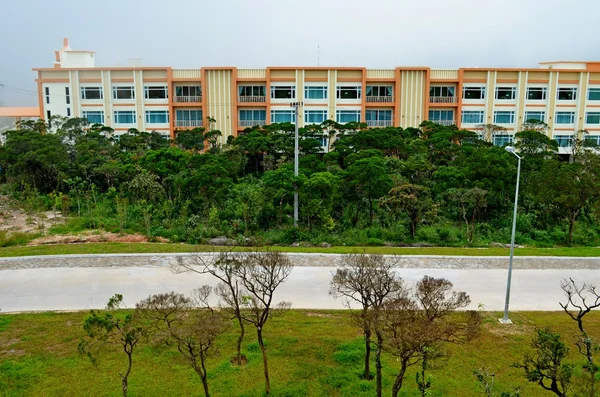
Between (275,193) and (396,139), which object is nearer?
(275,193)

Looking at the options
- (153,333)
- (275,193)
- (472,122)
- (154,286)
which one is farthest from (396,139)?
(153,333)

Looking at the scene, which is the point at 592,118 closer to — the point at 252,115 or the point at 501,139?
the point at 501,139

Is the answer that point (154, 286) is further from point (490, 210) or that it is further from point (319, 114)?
point (319, 114)

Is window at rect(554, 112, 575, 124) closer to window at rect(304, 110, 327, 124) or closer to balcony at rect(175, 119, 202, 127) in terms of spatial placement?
window at rect(304, 110, 327, 124)

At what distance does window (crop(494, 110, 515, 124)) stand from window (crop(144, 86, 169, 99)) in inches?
963

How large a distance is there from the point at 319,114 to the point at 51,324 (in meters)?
27.7

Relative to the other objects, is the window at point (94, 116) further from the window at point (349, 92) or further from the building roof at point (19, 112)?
the window at point (349, 92)

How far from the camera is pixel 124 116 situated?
36.4 meters

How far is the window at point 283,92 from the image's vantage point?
1419 inches

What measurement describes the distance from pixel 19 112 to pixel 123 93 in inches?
798

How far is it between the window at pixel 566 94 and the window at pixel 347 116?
1513 centimetres

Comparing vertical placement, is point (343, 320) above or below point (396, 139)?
below

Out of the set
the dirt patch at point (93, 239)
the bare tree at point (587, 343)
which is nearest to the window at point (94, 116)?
the dirt patch at point (93, 239)

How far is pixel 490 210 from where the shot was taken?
20734 millimetres
